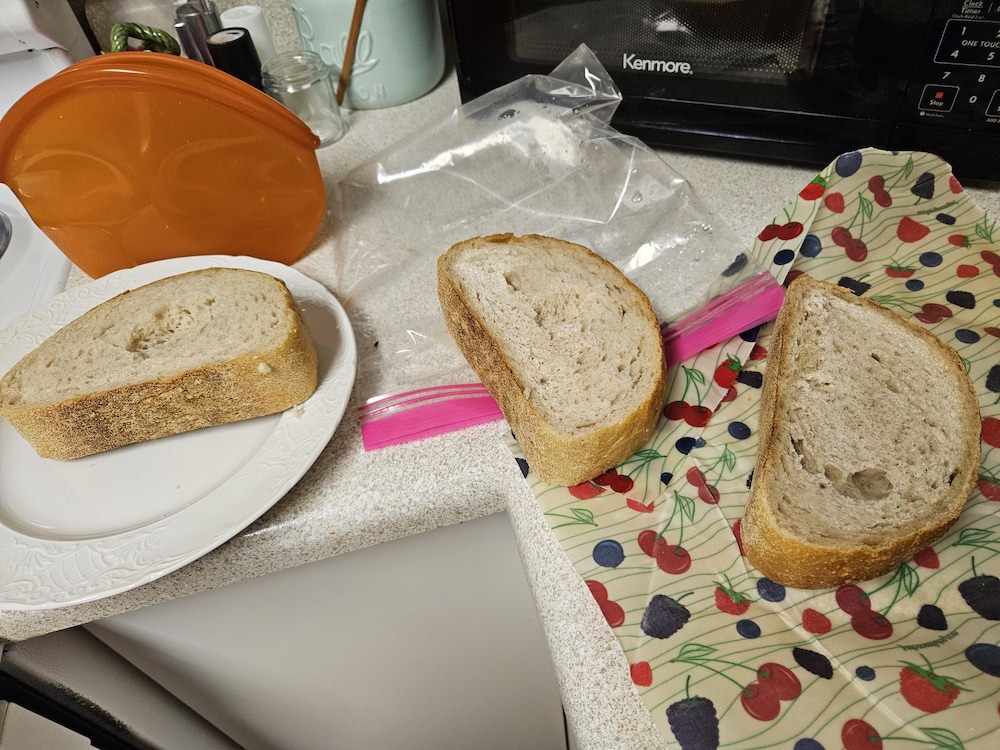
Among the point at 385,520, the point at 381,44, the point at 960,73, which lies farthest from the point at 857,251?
the point at 381,44

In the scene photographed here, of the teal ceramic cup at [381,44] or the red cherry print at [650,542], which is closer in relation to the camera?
the red cherry print at [650,542]

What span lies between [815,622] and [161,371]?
613mm

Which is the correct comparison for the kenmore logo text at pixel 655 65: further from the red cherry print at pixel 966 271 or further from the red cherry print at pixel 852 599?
the red cherry print at pixel 852 599

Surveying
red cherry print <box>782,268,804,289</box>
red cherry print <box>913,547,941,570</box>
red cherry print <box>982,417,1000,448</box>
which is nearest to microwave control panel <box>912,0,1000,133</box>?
red cherry print <box>782,268,804,289</box>

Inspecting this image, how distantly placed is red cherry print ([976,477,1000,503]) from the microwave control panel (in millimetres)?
397

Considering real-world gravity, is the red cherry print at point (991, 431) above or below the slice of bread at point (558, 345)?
below

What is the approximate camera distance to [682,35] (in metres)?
0.76

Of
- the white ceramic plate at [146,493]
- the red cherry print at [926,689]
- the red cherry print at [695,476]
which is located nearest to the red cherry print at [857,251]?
the red cherry print at [695,476]

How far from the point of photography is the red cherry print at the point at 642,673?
45 cm

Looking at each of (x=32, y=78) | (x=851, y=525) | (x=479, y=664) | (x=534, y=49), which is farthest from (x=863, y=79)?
(x=32, y=78)

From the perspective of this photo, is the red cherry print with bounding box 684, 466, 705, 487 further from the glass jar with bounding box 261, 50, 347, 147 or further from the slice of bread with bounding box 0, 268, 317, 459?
the glass jar with bounding box 261, 50, 347, 147

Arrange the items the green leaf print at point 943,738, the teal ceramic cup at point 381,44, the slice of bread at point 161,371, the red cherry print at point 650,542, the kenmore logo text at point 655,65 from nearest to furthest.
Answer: the green leaf print at point 943,738 → the red cherry print at point 650,542 → the slice of bread at point 161,371 → the kenmore logo text at point 655,65 → the teal ceramic cup at point 381,44

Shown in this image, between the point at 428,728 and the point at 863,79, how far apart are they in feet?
3.21

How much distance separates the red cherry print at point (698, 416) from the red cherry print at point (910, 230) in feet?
1.04
